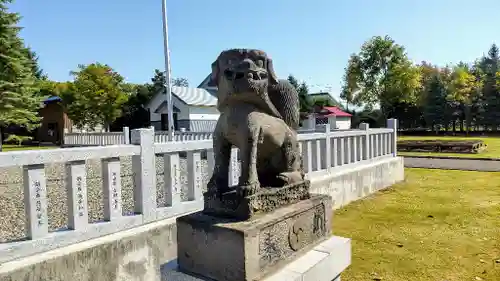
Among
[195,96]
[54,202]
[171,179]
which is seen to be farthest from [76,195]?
[195,96]

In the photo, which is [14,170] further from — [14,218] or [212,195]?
[212,195]

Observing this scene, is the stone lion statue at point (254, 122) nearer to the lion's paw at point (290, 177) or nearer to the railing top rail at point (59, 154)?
the lion's paw at point (290, 177)

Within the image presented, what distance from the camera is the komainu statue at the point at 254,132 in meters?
2.52

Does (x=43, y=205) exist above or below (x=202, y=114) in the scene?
below

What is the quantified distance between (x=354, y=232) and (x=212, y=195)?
3447mm

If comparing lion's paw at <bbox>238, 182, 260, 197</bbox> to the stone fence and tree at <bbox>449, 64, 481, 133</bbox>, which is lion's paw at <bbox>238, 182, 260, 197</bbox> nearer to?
the stone fence

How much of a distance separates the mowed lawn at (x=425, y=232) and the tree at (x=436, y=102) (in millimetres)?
31172

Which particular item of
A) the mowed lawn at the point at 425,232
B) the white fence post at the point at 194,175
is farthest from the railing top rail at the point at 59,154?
the mowed lawn at the point at 425,232

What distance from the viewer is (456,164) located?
12.2 m

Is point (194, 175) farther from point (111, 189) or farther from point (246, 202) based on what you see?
point (246, 202)

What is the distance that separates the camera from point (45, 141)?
3306 centimetres

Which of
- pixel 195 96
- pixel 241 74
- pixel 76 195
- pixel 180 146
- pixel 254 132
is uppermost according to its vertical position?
pixel 195 96

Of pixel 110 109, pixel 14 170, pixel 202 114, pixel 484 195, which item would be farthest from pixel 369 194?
pixel 110 109

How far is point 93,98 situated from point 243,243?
30650 millimetres
